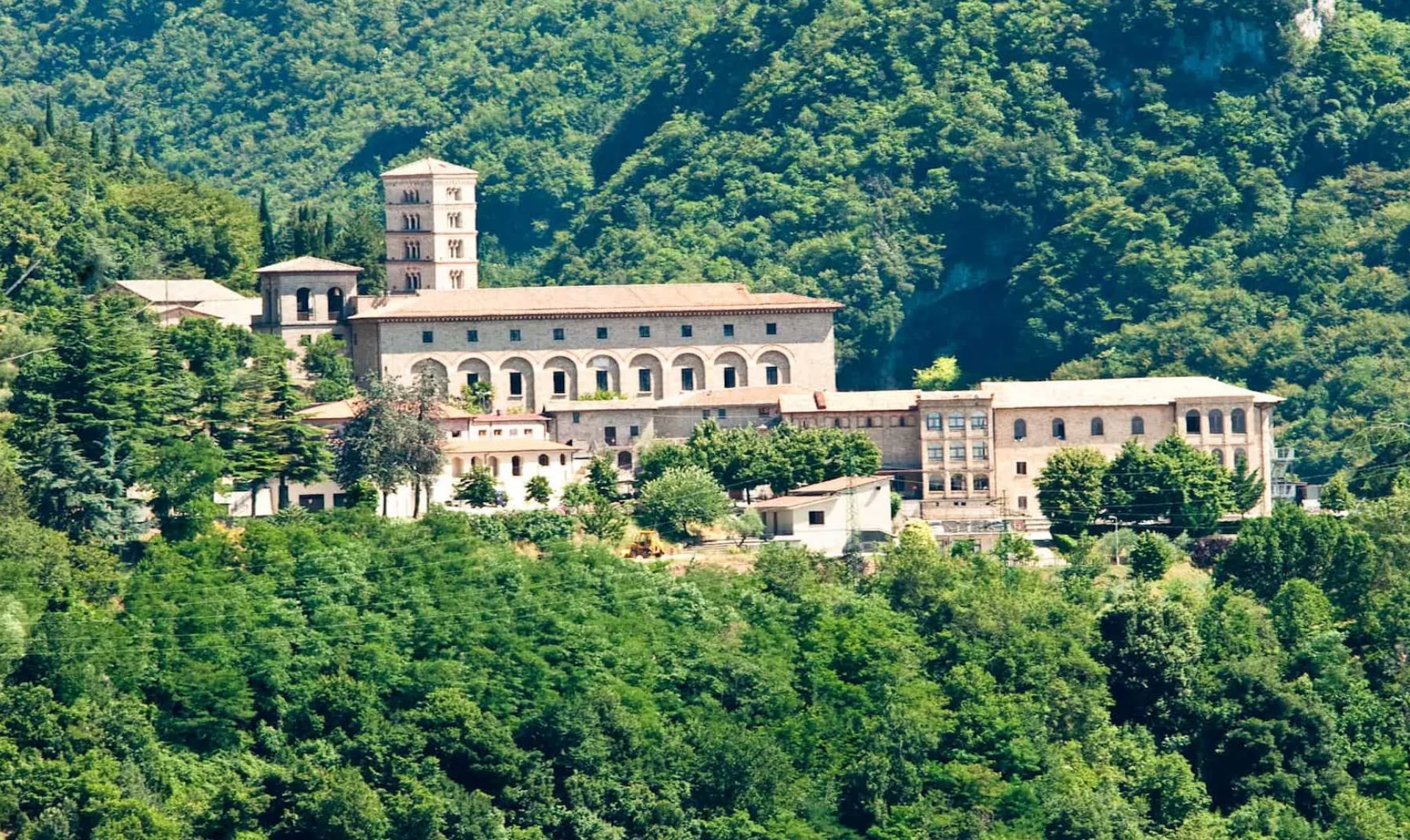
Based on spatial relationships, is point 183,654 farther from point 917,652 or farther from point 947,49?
point 947,49

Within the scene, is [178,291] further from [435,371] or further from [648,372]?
[648,372]

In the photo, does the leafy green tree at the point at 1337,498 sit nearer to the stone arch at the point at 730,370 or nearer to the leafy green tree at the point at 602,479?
the stone arch at the point at 730,370

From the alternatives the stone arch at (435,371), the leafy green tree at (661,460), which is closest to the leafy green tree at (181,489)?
the stone arch at (435,371)

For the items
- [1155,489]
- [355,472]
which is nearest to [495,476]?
[355,472]

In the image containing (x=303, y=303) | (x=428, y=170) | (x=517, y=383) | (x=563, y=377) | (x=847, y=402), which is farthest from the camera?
(x=428, y=170)

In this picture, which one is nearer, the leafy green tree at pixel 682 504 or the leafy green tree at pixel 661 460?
the leafy green tree at pixel 682 504

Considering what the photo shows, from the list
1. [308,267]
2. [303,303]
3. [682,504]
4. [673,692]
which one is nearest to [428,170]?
[308,267]

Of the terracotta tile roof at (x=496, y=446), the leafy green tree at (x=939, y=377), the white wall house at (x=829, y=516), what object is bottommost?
the white wall house at (x=829, y=516)
